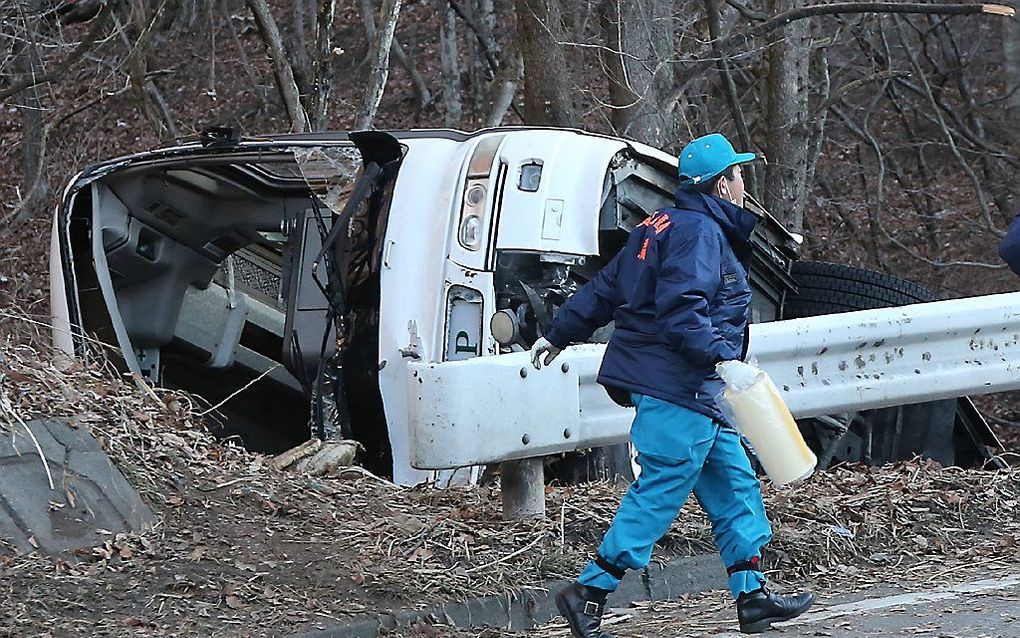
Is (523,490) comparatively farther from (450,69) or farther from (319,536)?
(450,69)

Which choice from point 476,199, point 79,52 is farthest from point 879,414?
point 79,52

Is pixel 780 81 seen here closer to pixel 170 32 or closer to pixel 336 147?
pixel 336 147

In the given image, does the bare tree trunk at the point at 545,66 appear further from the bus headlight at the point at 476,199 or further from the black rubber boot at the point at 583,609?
the black rubber boot at the point at 583,609

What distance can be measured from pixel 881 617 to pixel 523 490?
1.32 m

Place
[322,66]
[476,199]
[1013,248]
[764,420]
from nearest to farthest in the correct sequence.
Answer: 1. [764,420]
2. [1013,248]
3. [476,199]
4. [322,66]

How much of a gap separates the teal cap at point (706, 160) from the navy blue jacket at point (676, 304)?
0.19ft

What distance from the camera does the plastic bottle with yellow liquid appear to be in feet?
13.5

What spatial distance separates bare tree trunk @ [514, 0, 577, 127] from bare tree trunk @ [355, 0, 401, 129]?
1.52 m

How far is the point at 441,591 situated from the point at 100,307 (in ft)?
10.7

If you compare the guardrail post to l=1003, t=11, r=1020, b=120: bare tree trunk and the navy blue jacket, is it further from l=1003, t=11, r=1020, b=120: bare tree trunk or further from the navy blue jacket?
l=1003, t=11, r=1020, b=120: bare tree trunk

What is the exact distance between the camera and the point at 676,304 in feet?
13.4

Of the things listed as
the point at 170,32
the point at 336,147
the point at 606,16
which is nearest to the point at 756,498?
the point at 336,147

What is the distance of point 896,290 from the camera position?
23.3 feet

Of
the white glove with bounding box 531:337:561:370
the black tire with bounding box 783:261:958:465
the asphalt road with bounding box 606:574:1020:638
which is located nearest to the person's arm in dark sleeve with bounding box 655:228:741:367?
the white glove with bounding box 531:337:561:370
